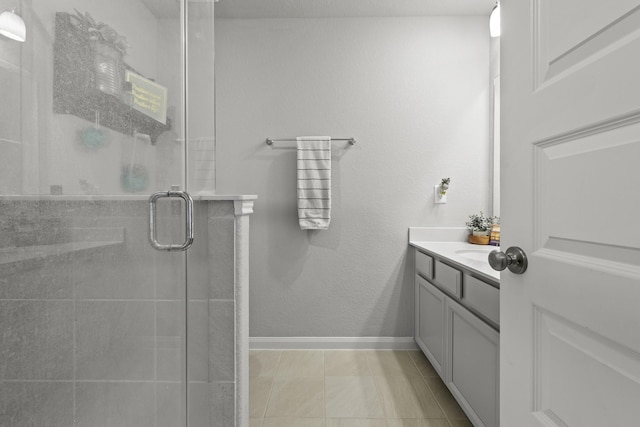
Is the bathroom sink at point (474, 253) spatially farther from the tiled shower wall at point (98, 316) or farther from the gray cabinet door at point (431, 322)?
the tiled shower wall at point (98, 316)

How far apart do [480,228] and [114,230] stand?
2.14 metres

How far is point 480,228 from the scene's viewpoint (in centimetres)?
206

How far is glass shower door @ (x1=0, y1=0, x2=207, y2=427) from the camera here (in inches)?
14.3

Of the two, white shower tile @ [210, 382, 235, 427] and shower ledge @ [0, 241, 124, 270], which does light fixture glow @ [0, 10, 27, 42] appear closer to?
shower ledge @ [0, 241, 124, 270]

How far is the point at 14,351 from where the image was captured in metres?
0.36

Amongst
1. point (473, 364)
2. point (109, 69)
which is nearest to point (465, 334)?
point (473, 364)

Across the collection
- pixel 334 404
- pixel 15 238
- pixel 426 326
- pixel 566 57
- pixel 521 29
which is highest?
pixel 521 29

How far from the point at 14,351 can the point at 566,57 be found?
37.6 inches

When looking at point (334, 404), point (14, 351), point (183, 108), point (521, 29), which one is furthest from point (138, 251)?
point (334, 404)

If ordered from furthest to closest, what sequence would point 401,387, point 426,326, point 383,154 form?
point 383,154 < point 426,326 < point 401,387

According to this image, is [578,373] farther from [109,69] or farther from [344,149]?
[344,149]

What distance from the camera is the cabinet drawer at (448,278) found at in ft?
4.58

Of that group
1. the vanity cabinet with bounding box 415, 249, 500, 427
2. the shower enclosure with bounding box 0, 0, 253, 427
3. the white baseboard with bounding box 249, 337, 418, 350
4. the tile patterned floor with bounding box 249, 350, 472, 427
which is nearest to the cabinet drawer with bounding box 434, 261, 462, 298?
the vanity cabinet with bounding box 415, 249, 500, 427

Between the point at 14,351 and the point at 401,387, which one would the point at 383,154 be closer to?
the point at 401,387
